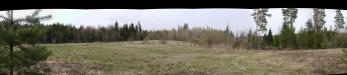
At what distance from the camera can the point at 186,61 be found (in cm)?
555

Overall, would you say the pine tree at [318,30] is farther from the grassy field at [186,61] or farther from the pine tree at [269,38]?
the pine tree at [269,38]

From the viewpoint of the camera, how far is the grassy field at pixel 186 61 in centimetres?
493

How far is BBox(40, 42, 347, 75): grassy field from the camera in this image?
16.2 feet

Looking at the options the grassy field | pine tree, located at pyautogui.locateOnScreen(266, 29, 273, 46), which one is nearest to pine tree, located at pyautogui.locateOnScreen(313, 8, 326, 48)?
the grassy field

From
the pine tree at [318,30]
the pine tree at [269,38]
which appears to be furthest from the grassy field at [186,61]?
the pine tree at [269,38]

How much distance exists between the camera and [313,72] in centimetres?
555

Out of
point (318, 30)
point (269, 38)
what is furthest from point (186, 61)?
point (318, 30)

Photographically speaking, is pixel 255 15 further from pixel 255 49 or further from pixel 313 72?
pixel 313 72

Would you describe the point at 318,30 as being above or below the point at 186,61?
above

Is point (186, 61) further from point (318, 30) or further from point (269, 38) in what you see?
point (318, 30)

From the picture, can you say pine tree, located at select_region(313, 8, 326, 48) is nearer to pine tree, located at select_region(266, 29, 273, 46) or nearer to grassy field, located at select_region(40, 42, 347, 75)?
grassy field, located at select_region(40, 42, 347, 75)

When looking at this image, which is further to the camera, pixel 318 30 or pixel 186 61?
pixel 186 61
